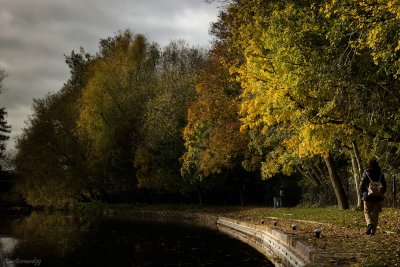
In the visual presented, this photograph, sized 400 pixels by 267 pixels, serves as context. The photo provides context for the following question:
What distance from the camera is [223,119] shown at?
3020 centimetres

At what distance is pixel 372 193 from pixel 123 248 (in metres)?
9.07

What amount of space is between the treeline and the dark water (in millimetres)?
5104

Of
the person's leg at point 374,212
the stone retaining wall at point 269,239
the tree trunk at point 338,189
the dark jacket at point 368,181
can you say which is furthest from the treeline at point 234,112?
the stone retaining wall at point 269,239

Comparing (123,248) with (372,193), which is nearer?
(372,193)

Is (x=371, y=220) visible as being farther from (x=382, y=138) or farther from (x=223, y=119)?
(x=223, y=119)

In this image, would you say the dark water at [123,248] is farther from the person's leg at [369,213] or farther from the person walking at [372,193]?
the person walking at [372,193]

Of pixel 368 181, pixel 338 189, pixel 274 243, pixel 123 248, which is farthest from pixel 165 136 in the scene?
pixel 368 181

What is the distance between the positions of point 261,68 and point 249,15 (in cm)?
421

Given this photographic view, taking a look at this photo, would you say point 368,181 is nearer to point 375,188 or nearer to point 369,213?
point 375,188

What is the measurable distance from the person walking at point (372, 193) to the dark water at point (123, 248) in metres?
3.16

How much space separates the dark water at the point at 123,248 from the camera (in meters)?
15.0

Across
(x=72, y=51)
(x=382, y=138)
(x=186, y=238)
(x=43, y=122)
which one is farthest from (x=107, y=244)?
(x=72, y=51)

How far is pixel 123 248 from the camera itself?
18203 millimetres

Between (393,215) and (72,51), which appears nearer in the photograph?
(393,215)
